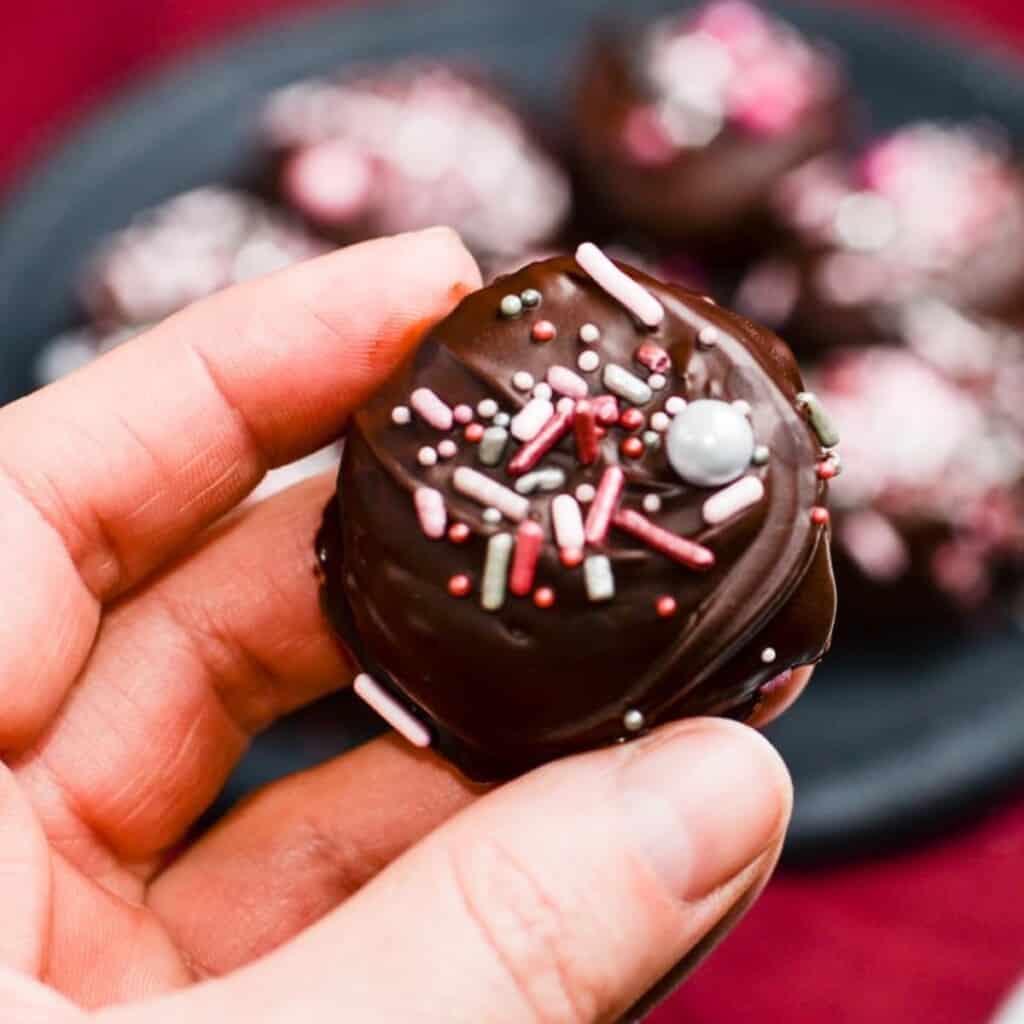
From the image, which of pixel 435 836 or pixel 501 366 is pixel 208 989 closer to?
pixel 435 836

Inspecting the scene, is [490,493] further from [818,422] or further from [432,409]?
[818,422]

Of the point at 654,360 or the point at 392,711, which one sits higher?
the point at 654,360

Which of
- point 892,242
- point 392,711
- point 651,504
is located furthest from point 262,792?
point 892,242

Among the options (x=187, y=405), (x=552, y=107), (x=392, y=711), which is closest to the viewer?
(x=392, y=711)

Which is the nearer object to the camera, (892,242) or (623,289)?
(623,289)

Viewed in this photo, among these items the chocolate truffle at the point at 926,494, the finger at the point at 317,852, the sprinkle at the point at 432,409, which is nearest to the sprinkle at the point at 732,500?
the sprinkle at the point at 432,409

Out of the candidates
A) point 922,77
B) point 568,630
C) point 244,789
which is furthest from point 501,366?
point 922,77
